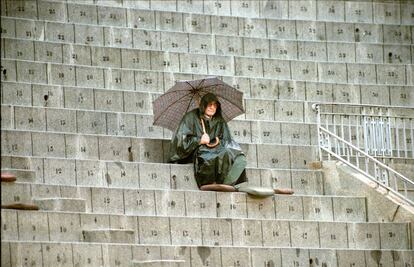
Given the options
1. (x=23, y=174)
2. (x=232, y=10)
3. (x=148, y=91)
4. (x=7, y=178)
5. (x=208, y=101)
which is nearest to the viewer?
(x=7, y=178)

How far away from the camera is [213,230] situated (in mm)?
18594

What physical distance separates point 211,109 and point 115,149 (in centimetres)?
137

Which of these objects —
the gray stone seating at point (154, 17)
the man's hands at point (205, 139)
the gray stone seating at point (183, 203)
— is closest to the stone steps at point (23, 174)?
the gray stone seating at point (183, 203)

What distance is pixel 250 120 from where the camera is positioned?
21.3 metres

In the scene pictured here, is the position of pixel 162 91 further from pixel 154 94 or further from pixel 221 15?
pixel 221 15

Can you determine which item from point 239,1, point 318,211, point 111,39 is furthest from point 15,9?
point 318,211

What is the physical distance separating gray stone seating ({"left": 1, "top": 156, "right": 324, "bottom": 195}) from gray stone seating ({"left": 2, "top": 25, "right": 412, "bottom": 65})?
2941 mm

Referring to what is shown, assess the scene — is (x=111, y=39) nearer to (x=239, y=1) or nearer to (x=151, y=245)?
(x=239, y=1)

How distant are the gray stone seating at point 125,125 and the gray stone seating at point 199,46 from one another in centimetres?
152

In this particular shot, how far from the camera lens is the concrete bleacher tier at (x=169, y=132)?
18.1m

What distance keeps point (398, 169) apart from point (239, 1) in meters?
4.85

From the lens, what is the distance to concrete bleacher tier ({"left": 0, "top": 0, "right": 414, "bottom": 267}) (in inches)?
712

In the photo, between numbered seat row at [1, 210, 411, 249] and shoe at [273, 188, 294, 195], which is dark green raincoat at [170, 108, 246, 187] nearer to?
shoe at [273, 188, 294, 195]

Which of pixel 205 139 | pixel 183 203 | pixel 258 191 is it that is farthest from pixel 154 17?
pixel 183 203
